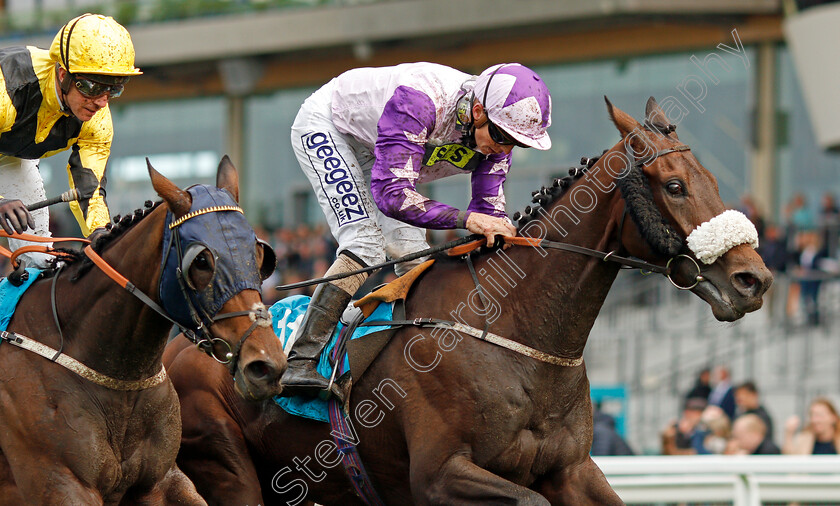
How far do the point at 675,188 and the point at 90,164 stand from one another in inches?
90.0

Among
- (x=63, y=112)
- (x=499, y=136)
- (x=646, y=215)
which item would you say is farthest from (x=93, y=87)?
(x=646, y=215)

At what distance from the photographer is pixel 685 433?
862 centimetres

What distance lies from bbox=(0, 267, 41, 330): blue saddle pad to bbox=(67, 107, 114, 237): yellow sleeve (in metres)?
0.31

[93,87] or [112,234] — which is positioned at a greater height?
[93,87]

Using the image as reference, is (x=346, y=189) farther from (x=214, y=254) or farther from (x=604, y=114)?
(x=604, y=114)

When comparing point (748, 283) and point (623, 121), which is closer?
point (748, 283)

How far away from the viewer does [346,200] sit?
15.7 feet

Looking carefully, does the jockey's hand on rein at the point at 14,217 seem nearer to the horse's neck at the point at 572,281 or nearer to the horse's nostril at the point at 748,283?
the horse's neck at the point at 572,281

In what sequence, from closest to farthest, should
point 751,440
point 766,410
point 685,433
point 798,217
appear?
point 751,440
point 685,433
point 766,410
point 798,217

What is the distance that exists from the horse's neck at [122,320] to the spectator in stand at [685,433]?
531 cm

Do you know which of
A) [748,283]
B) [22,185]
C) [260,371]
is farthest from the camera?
[22,185]

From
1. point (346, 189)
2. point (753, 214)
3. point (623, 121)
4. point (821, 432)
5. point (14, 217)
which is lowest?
point (821, 432)

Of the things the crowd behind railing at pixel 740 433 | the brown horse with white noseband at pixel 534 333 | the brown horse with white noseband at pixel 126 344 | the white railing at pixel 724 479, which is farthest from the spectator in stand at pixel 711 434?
the brown horse with white noseband at pixel 126 344

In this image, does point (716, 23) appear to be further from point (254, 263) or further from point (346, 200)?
point (254, 263)
